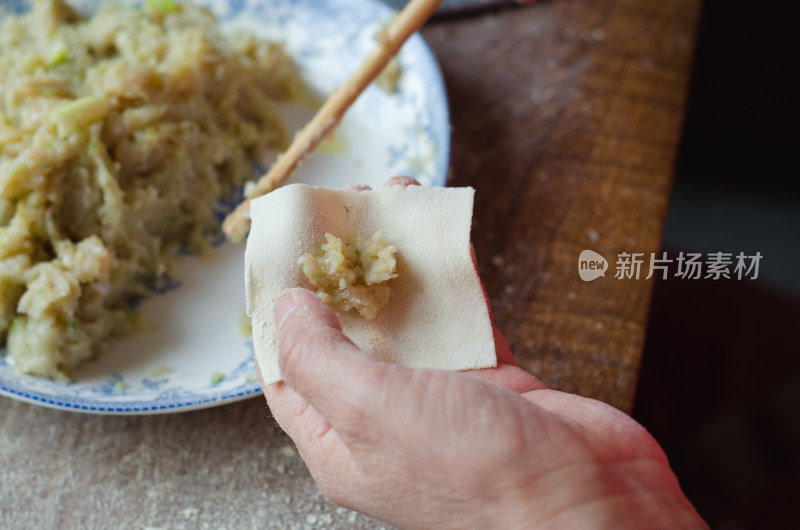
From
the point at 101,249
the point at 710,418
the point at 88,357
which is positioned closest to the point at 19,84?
the point at 101,249

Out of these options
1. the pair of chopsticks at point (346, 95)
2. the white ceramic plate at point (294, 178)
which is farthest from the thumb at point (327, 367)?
the pair of chopsticks at point (346, 95)

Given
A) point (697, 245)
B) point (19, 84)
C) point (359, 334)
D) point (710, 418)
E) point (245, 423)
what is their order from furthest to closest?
point (697, 245)
point (710, 418)
point (19, 84)
point (245, 423)
point (359, 334)

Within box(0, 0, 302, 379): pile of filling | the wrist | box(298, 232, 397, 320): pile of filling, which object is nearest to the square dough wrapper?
box(298, 232, 397, 320): pile of filling

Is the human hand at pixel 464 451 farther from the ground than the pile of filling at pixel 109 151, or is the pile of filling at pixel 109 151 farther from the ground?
the human hand at pixel 464 451

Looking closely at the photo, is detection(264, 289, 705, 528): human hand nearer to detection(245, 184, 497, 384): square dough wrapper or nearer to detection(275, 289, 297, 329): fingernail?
detection(275, 289, 297, 329): fingernail

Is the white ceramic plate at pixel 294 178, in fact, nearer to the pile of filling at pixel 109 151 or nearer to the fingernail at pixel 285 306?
the pile of filling at pixel 109 151

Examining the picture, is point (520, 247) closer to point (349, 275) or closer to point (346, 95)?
point (346, 95)

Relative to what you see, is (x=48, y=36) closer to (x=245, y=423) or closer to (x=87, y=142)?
(x=87, y=142)
